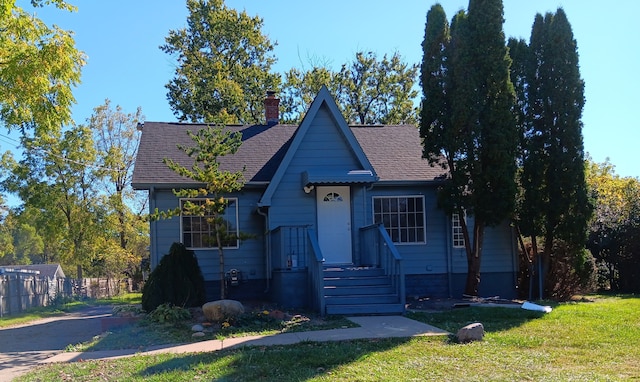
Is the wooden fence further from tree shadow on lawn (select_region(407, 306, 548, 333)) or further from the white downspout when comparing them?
tree shadow on lawn (select_region(407, 306, 548, 333))

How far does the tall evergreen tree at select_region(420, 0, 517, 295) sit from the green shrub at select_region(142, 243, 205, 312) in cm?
661

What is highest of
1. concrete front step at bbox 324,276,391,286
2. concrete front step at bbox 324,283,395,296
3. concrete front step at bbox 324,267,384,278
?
concrete front step at bbox 324,267,384,278

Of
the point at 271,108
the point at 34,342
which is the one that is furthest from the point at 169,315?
the point at 271,108

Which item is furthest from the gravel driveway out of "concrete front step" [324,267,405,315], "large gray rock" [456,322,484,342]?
"large gray rock" [456,322,484,342]

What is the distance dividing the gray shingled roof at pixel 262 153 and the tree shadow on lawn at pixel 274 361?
22.1ft

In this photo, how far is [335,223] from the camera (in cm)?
1505

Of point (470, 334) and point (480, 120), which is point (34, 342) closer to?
point (470, 334)

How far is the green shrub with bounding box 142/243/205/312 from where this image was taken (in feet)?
42.0

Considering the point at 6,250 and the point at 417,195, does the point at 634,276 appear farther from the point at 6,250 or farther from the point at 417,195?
the point at 6,250

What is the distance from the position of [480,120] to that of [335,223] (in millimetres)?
4473

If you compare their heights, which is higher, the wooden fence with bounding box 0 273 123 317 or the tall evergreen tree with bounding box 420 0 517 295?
the tall evergreen tree with bounding box 420 0 517 295

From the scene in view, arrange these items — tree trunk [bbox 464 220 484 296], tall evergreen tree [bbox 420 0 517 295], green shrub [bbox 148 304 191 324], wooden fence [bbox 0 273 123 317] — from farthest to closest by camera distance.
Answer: wooden fence [bbox 0 273 123 317]
tree trunk [bbox 464 220 484 296]
tall evergreen tree [bbox 420 0 517 295]
green shrub [bbox 148 304 191 324]

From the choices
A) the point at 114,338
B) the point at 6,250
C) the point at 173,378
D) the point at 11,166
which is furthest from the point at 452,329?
Answer: the point at 6,250

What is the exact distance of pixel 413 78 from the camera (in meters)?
34.7
